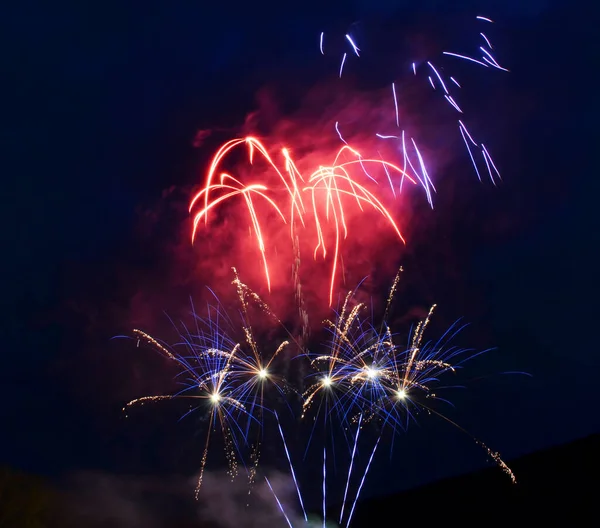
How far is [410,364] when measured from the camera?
43.1ft

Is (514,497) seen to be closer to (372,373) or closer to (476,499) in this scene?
(476,499)

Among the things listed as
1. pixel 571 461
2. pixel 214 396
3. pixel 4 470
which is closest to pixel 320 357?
pixel 214 396

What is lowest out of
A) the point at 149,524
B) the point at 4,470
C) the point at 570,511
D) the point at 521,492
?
the point at 570,511

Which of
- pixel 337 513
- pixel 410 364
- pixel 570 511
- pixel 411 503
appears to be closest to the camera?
pixel 410 364

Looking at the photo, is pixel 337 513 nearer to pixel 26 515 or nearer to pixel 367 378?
pixel 26 515

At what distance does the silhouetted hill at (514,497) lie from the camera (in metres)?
17.0

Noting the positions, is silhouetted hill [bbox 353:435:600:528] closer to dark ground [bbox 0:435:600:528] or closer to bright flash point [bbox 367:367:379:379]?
dark ground [bbox 0:435:600:528]

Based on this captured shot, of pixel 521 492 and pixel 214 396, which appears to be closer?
pixel 214 396

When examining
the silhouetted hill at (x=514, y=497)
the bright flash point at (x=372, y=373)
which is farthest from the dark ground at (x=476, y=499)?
the bright flash point at (x=372, y=373)

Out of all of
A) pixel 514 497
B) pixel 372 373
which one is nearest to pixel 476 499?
pixel 514 497

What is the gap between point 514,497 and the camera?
62.5 ft

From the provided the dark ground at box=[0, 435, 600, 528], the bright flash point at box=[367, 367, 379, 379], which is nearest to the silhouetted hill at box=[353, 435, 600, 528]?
the dark ground at box=[0, 435, 600, 528]

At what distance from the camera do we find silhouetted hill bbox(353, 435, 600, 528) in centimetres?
1700

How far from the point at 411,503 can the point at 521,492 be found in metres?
4.46
